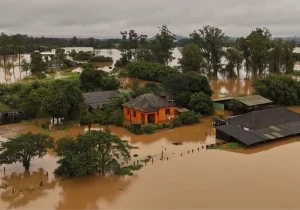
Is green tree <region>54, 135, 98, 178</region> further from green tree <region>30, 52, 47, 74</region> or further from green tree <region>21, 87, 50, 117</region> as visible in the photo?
green tree <region>30, 52, 47, 74</region>

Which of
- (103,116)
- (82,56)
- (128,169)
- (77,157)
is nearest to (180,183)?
(128,169)

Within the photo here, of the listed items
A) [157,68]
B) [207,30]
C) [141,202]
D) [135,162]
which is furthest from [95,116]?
[207,30]

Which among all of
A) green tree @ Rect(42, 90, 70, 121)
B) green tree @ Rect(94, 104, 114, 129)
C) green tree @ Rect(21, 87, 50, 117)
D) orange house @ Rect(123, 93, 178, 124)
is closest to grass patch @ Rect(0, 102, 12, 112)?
green tree @ Rect(21, 87, 50, 117)

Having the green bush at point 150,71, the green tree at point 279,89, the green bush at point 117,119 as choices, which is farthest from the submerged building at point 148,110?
the green bush at point 150,71

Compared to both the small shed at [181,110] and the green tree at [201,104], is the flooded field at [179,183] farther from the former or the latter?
the green tree at [201,104]

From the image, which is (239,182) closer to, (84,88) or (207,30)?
(84,88)

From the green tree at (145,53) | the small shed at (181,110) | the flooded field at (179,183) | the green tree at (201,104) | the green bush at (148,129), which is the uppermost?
the green tree at (145,53)

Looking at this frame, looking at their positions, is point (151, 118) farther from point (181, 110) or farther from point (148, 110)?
point (181, 110)
